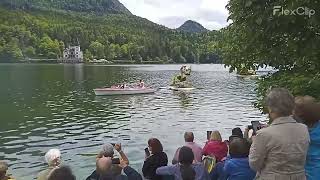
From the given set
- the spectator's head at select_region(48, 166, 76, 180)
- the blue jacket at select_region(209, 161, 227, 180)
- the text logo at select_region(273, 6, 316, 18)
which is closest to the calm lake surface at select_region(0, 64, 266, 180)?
the blue jacket at select_region(209, 161, 227, 180)

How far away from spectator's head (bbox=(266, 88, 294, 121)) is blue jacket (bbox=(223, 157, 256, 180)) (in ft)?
5.66

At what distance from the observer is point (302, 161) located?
5.31 meters

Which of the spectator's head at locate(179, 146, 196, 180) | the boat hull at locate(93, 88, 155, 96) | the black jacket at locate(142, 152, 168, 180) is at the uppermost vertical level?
the spectator's head at locate(179, 146, 196, 180)

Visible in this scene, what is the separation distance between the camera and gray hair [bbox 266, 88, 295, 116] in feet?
17.0

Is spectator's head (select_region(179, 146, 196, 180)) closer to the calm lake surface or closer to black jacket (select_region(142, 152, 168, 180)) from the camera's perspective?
black jacket (select_region(142, 152, 168, 180))

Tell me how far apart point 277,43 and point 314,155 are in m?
5.38

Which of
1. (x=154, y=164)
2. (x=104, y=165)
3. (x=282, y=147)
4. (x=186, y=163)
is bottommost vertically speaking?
(x=154, y=164)

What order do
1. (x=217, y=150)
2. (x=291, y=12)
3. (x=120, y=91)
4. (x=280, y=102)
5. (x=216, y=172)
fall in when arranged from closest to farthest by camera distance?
(x=280, y=102)
(x=216, y=172)
(x=291, y=12)
(x=217, y=150)
(x=120, y=91)

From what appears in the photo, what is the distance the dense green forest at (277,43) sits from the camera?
889 centimetres

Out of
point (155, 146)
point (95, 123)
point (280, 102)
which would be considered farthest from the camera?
point (95, 123)

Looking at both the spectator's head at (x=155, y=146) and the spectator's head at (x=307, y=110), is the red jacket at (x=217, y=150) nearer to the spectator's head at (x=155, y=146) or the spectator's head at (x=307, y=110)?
the spectator's head at (x=155, y=146)

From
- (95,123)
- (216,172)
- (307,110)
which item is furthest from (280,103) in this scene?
(95,123)

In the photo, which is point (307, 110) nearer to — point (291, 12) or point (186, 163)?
point (186, 163)

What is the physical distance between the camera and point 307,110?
5.61m
